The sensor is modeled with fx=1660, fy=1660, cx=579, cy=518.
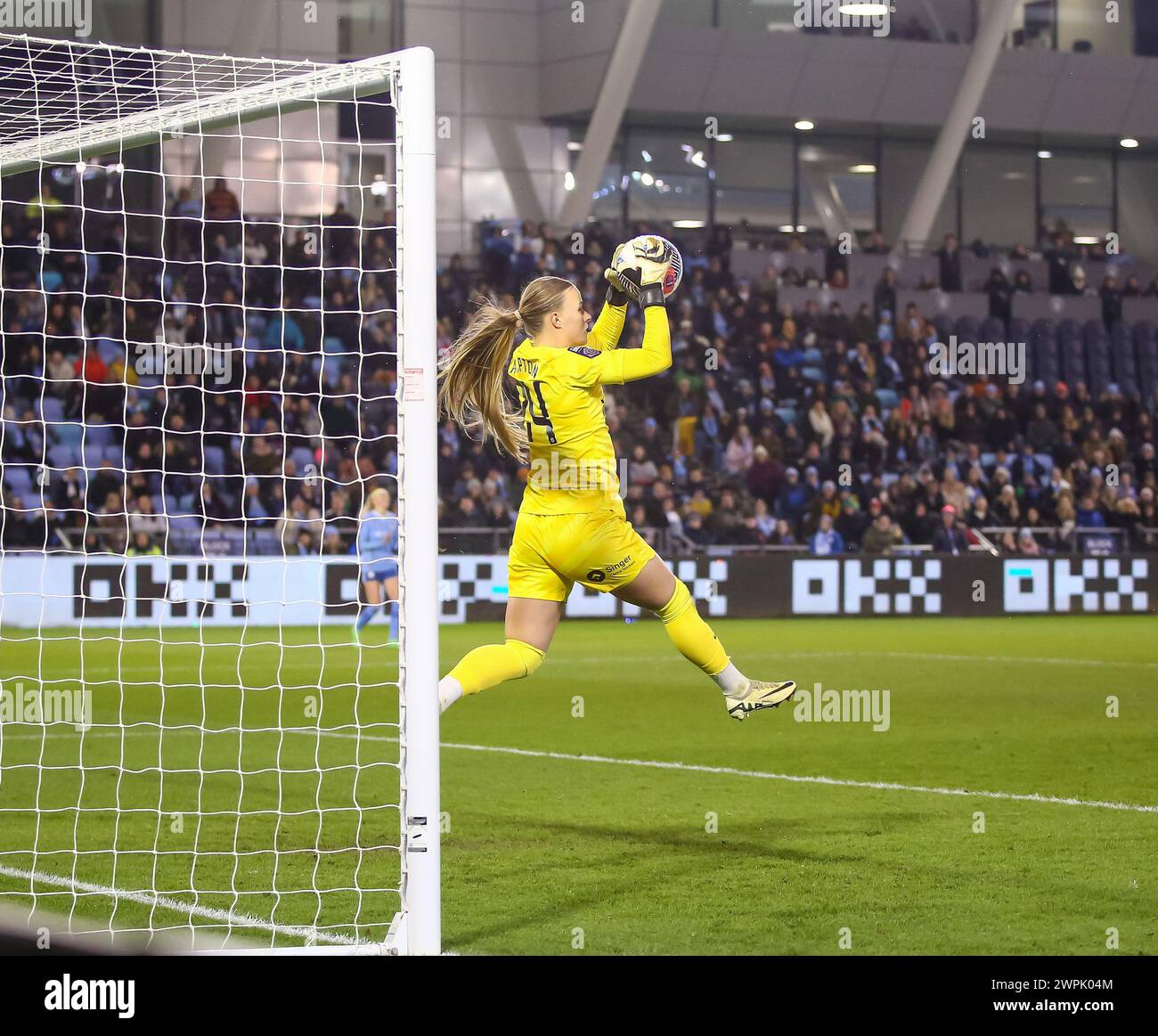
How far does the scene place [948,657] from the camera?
49.4 ft

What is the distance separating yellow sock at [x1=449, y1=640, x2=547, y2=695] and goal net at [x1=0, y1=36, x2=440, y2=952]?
412 millimetres

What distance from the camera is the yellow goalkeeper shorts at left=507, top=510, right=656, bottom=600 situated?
20.7ft

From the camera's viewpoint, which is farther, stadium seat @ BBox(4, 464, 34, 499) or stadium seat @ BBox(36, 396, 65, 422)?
stadium seat @ BBox(4, 464, 34, 499)

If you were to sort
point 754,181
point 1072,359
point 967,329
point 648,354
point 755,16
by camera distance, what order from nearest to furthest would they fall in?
point 648,354 < point 967,329 < point 1072,359 < point 755,16 < point 754,181

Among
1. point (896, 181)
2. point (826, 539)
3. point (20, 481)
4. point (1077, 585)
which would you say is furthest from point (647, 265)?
point (896, 181)

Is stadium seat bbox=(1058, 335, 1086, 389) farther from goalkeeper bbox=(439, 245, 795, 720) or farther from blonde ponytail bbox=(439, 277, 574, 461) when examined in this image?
blonde ponytail bbox=(439, 277, 574, 461)

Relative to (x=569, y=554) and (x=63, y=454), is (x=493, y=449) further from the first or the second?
(x=569, y=554)

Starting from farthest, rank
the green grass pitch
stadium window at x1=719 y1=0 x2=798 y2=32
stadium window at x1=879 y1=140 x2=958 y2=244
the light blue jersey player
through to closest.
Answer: stadium window at x1=879 y1=140 x2=958 y2=244 < stadium window at x1=719 y1=0 x2=798 y2=32 < the light blue jersey player < the green grass pitch

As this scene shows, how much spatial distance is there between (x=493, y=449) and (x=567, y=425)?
15861 mm
